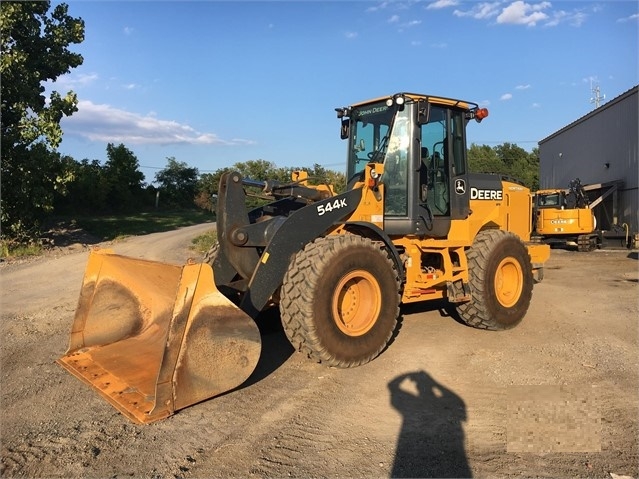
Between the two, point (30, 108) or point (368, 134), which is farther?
point (30, 108)

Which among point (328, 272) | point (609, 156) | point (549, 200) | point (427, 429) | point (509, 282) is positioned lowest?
point (427, 429)

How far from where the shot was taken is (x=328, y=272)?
4938 millimetres

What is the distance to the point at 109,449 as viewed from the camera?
3.61m

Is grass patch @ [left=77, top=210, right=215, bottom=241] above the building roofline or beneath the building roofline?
beneath

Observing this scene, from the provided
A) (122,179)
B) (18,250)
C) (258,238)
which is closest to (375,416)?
(258,238)

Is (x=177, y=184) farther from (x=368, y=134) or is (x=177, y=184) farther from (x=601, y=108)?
(x=368, y=134)

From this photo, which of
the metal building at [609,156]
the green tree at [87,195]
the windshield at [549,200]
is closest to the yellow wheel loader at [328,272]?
the windshield at [549,200]

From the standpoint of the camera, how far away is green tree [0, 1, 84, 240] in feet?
44.1

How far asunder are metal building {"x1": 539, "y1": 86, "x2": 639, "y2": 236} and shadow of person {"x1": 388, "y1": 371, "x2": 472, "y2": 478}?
19627 millimetres

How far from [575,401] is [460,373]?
43.5 inches

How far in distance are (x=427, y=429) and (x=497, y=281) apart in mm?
3540

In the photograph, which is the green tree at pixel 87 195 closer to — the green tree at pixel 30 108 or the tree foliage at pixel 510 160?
→ the green tree at pixel 30 108

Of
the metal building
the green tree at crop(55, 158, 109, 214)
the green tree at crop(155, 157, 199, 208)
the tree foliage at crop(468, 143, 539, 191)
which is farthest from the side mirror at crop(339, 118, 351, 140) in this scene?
the tree foliage at crop(468, 143, 539, 191)

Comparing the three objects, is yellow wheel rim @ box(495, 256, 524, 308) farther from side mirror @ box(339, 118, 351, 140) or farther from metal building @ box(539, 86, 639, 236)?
metal building @ box(539, 86, 639, 236)
